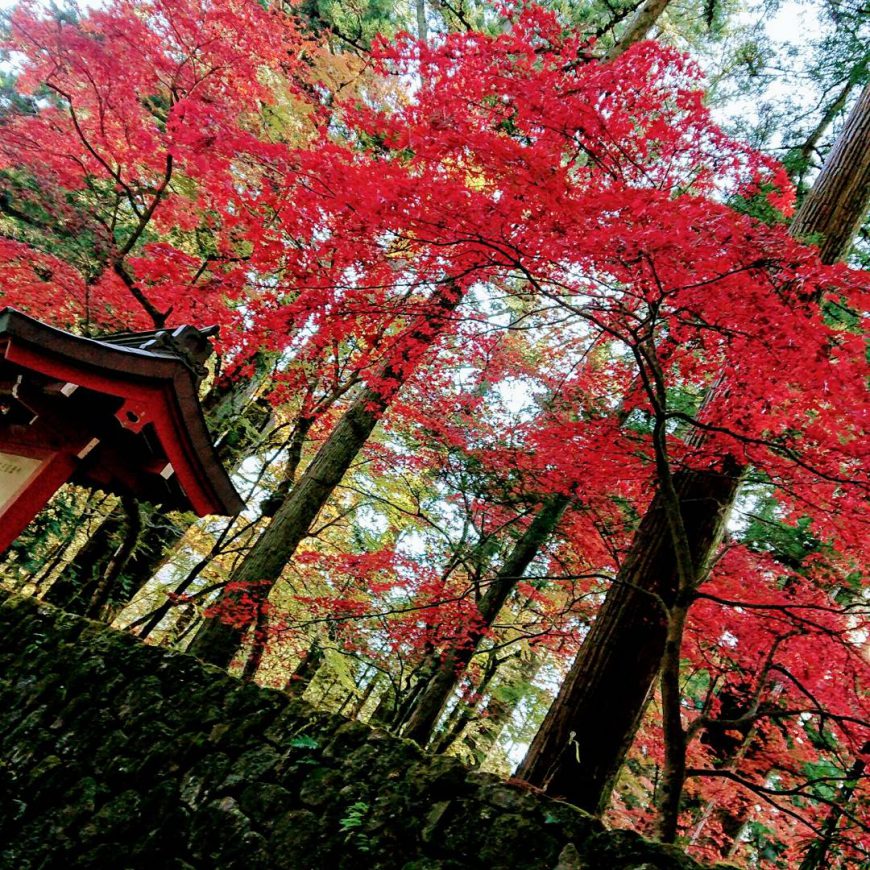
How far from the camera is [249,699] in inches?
154

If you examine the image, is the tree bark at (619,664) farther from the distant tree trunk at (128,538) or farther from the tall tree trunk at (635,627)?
the distant tree trunk at (128,538)

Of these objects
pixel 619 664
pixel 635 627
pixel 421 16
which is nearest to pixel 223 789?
pixel 619 664

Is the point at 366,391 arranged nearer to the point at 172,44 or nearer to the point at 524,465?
the point at 524,465

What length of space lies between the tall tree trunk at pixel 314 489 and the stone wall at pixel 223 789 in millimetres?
1746

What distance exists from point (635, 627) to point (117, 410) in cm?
468

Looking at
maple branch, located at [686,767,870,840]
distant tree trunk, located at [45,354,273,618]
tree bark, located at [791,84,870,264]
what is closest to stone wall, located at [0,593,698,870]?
maple branch, located at [686,767,870,840]

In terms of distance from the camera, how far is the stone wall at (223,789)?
9.07 feet

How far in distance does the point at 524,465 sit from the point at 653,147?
484 cm

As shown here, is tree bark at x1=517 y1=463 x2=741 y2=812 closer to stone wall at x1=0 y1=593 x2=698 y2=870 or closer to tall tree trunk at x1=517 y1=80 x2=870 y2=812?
tall tree trunk at x1=517 y1=80 x2=870 y2=812

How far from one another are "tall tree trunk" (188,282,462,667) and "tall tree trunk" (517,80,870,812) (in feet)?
11.6

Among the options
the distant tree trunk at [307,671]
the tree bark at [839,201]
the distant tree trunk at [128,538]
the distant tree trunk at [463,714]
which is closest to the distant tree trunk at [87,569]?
the distant tree trunk at [128,538]

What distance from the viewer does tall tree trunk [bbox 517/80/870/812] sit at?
13.4 feet

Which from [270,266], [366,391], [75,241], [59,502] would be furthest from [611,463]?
[75,241]

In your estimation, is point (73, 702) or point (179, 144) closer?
point (73, 702)
